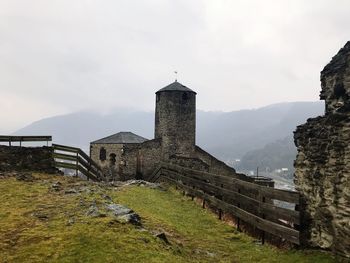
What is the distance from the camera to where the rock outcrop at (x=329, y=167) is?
837 centimetres

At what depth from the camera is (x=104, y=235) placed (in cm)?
863

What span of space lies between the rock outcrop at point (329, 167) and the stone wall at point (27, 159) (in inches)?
546

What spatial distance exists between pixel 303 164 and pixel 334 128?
5.13 feet

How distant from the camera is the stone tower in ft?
147

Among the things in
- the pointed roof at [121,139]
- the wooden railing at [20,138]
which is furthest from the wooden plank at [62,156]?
the pointed roof at [121,139]

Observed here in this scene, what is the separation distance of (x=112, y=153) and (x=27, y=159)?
2652cm

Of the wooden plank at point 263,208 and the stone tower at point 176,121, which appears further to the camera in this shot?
the stone tower at point 176,121

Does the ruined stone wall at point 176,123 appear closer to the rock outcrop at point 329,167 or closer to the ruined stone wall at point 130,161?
the ruined stone wall at point 130,161

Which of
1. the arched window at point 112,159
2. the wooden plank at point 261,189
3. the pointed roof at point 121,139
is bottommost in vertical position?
the wooden plank at point 261,189

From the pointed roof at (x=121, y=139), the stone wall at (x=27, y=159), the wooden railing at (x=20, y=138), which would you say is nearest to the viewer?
the stone wall at (x=27, y=159)

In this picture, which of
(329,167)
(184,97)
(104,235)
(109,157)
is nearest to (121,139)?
(109,157)

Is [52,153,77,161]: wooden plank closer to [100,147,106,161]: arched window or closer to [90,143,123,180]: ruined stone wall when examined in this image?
[90,143,123,180]: ruined stone wall

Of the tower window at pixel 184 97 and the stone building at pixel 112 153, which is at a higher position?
the tower window at pixel 184 97

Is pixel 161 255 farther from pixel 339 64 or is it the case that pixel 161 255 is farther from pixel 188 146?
pixel 188 146
